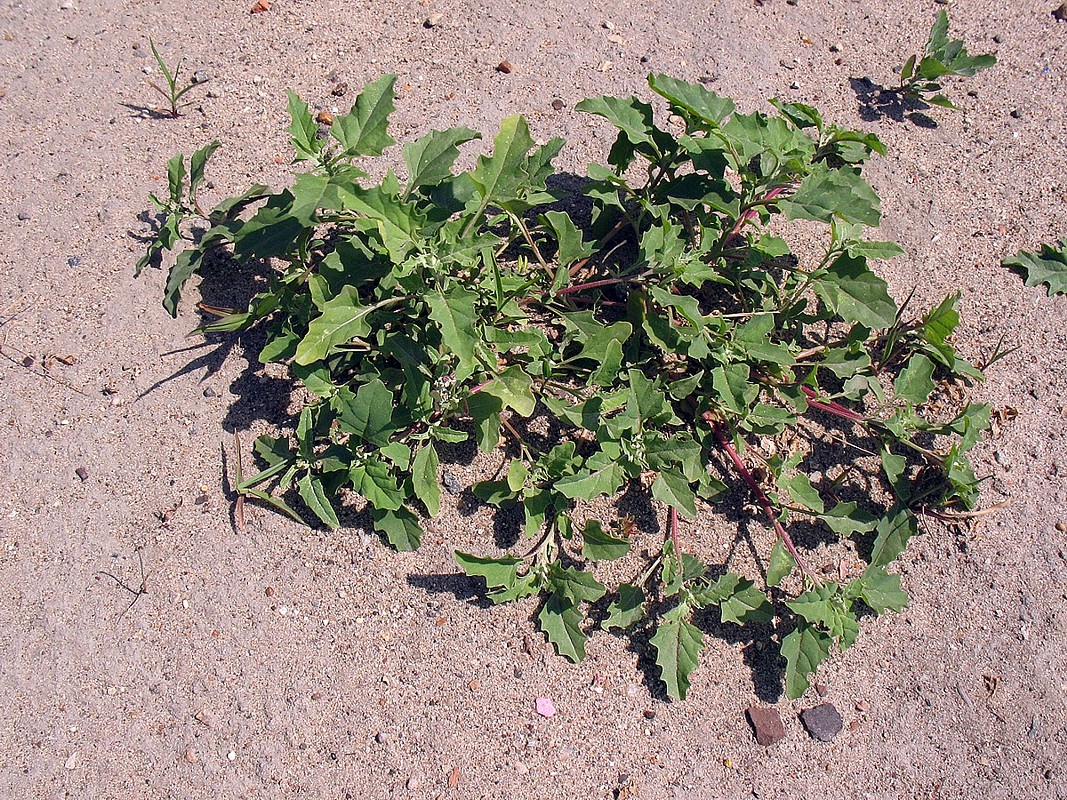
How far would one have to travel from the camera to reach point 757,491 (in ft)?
10.1

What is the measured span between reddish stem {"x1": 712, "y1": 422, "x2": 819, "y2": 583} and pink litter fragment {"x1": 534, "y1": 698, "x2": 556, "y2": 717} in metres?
1.00

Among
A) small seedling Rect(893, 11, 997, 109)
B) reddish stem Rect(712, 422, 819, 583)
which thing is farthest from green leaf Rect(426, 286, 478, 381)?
small seedling Rect(893, 11, 997, 109)

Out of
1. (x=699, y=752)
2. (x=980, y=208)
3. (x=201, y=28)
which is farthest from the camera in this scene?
(x=201, y=28)

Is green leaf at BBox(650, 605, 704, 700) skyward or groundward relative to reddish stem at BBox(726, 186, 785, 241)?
groundward

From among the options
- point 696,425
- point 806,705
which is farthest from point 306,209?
point 806,705

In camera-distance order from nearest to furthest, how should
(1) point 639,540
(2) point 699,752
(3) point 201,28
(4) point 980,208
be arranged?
(2) point 699,752, (1) point 639,540, (4) point 980,208, (3) point 201,28

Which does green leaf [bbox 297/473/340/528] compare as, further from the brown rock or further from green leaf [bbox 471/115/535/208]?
the brown rock

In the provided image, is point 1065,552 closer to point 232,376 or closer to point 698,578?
point 698,578

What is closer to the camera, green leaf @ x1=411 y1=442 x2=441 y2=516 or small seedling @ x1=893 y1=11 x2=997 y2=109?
green leaf @ x1=411 y1=442 x2=441 y2=516

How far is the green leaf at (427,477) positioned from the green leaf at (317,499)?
1.03 ft

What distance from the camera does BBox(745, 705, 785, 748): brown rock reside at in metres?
2.86

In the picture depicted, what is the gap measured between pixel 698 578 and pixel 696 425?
1.85 feet

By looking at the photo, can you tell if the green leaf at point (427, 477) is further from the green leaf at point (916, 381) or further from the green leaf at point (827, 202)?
the green leaf at point (916, 381)

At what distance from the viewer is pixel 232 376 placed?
129 inches
